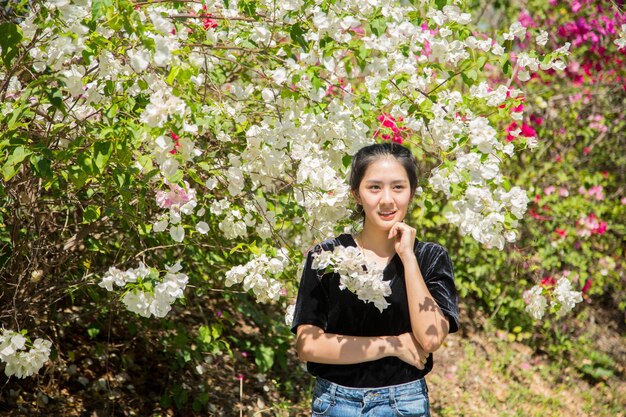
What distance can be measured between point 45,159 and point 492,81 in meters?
4.55

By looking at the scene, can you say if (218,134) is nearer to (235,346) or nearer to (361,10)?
(361,10)

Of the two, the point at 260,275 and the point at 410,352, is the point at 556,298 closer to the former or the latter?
the point at 410,352

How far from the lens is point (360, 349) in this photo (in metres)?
2.16

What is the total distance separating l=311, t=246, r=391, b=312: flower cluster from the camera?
2039mm

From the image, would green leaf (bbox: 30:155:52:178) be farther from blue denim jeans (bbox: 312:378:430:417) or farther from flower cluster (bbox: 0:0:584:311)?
blue denim jeans (bbox: 312:378:430:417)

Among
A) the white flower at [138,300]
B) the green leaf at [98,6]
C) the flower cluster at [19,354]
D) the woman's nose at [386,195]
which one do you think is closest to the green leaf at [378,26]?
the woman's nose at [386,195]

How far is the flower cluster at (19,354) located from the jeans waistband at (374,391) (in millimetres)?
929

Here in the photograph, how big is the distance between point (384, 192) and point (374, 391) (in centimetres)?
55

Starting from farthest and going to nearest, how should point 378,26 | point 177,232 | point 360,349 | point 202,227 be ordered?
1. point 202,227
2. point 177,232
3. point 378,26
4. point 360,349

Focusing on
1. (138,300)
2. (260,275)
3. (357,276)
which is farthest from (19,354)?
(357,276)

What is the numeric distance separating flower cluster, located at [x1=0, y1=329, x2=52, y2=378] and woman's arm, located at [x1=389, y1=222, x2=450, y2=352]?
1156 millimetres

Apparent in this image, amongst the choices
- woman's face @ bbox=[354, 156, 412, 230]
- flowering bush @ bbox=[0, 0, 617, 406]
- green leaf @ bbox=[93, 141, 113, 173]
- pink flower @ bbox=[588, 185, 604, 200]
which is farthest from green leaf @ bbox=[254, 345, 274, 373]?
pink flower @ bbox=[588, 185, 604, 200]

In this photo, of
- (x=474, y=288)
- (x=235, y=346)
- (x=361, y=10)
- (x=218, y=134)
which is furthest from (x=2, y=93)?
(x=474, y=288)

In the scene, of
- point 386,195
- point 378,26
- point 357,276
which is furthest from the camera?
point 378,26
